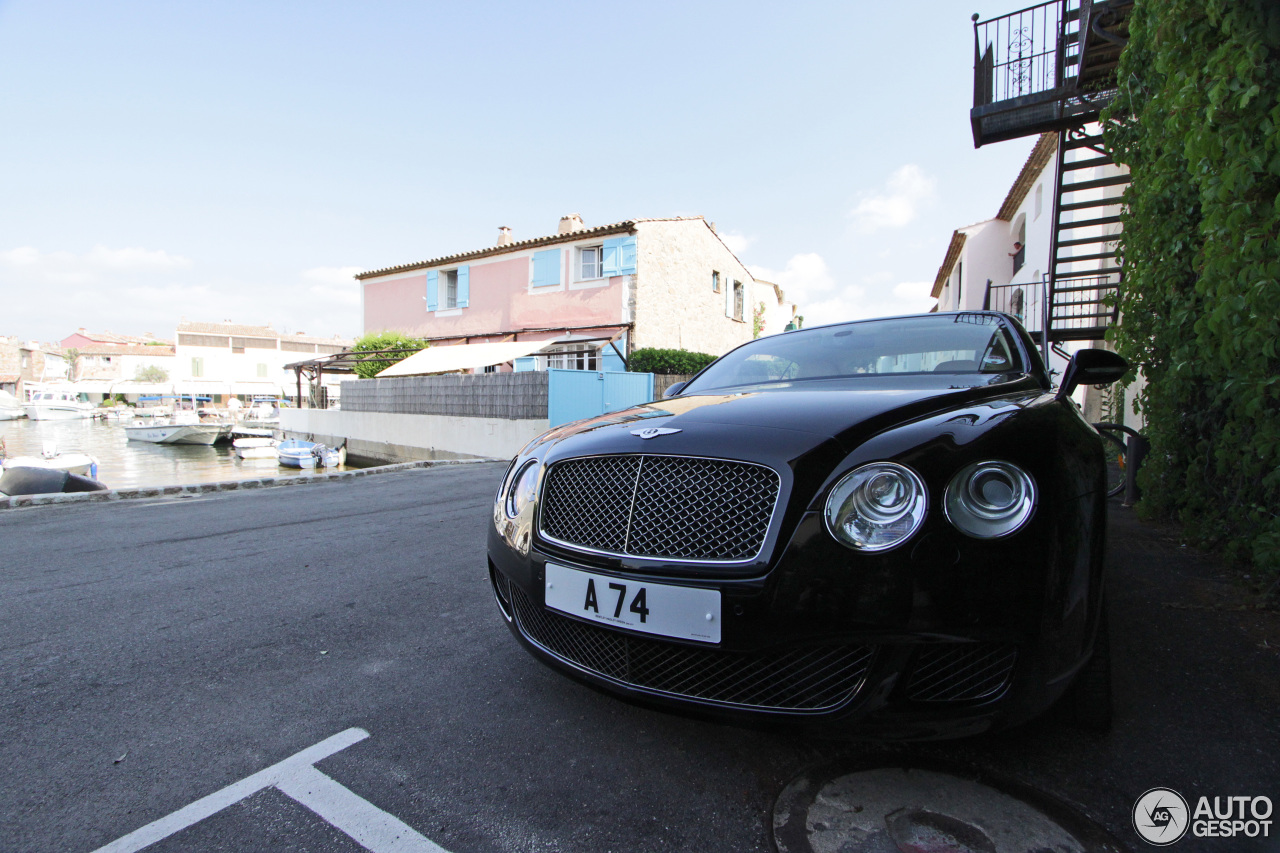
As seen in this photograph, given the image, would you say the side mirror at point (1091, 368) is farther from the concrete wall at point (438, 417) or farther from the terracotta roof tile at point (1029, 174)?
the concrete wall at point (438, 417)

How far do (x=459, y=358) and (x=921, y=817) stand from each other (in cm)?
1611

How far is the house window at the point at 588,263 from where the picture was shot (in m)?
18.1

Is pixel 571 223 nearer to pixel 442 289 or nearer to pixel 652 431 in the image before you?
pixel 442 289

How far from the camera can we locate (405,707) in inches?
79.4

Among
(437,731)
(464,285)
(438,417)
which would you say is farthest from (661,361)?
(437,731)

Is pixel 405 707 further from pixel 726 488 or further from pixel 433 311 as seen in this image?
pixel 433 311

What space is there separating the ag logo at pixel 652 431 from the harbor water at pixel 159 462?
1235 cm

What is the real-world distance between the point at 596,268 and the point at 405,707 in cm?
1704

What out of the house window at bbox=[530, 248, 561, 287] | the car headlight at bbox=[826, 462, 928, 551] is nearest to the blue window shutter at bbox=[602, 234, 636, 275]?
the house window at bbox=[530, 248, 561, 287]

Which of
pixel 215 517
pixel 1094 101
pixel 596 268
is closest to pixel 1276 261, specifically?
pixel 1094 101

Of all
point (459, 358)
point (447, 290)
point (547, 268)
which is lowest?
point (459, 358)

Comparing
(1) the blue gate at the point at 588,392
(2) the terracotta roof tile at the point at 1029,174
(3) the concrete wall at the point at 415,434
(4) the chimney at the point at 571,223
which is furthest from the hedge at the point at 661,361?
(2) the terracotta roof tile at the point at 1029,174

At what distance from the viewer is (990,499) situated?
1.42m

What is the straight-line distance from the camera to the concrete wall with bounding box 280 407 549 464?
13.2 meters
